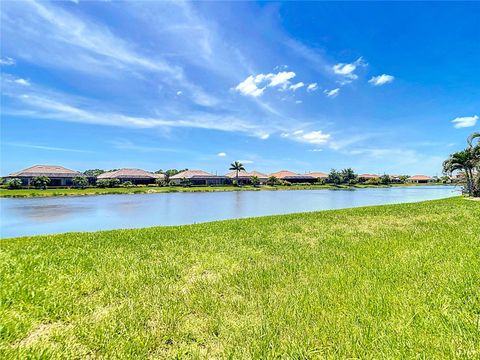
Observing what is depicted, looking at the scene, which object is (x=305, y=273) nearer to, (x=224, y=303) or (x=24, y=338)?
(x=224, y=303)

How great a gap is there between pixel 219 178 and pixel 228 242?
78.4 meters

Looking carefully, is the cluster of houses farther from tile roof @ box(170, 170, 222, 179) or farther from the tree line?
the tree line

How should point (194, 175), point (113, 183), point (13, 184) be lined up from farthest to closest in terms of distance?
point (194, 175)
point (113, 183)
point (13, 184)

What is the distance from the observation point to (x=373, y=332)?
328cm

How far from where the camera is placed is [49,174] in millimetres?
62531

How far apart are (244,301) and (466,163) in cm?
3375

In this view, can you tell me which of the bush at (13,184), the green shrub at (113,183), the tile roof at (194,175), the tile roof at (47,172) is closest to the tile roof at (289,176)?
the tile roof at (194,175)

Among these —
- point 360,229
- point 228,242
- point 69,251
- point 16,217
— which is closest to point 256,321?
point 228,242

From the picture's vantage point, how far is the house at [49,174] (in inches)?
2345

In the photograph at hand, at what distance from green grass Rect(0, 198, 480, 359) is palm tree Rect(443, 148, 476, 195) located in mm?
26795

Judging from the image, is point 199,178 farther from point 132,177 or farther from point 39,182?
point 39,182

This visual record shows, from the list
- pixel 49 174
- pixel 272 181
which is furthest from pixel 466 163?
pixel 49 174

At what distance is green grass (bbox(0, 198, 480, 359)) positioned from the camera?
10.1ft

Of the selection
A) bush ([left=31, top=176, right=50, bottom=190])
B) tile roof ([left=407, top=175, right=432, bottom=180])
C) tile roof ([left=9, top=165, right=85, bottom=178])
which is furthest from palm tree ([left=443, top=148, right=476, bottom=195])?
tile roof ([left=407, top=175, right=432, bottom=180])
